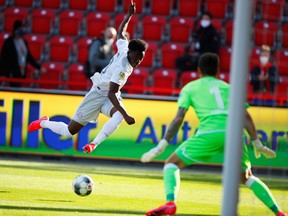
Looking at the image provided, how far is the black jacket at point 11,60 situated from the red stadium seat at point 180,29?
3.78 meters

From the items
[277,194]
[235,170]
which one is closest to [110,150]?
[277,194]

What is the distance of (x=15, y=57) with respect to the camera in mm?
18453

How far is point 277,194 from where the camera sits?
13352 millimetres

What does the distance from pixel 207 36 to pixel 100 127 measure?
3.50m

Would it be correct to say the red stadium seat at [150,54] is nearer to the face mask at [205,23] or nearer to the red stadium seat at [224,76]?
the face mask at [205,23]

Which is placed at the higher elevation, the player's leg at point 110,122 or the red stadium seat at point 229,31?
the red stadium seat at point 229,31

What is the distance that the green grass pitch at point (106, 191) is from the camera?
33.7ft

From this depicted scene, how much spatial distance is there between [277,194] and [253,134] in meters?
4.70

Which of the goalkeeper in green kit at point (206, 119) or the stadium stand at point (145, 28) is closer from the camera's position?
the goalkeeper in green kit at point (206, 119)

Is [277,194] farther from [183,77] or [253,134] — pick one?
[183,77]

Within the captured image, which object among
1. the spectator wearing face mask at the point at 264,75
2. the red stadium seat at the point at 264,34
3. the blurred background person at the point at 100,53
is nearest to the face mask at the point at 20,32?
the blurred background person at the point at 100,53

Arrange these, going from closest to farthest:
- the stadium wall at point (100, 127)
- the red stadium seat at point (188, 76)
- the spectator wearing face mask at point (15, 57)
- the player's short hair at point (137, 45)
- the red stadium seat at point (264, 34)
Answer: the player's short hair at point (137, 45) → the stadium wall at point (100, 127) → the spectator wearing face mask at point (15, 57) → the red stadium seat at point (188, 76) → the red stadium seat at point (264, 34)

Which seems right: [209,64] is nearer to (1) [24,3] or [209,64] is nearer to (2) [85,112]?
(2) [85,112]

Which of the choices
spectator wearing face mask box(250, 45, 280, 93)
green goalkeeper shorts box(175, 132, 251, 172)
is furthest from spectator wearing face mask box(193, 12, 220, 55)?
green goalkeeper shorts box(175, 132, 251, 172)
